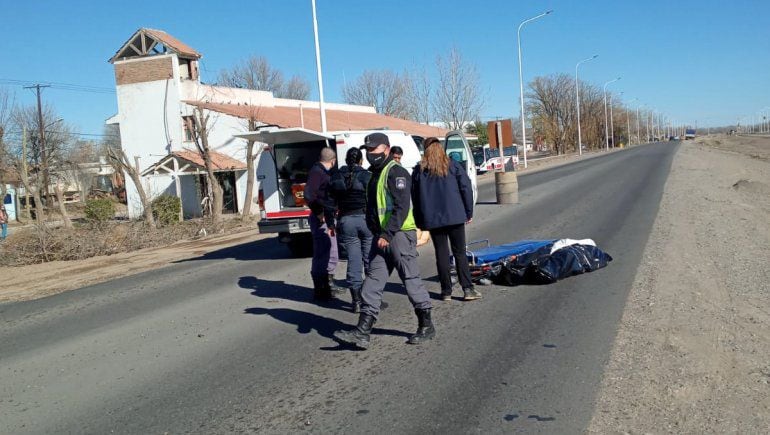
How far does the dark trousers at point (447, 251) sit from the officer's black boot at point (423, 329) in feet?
4.42

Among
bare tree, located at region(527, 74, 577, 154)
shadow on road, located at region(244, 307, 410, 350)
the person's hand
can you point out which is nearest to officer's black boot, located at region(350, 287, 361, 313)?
shadow on road, located at region(244, 307, 410, 350)

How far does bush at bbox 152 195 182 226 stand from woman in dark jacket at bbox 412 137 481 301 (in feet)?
76.1

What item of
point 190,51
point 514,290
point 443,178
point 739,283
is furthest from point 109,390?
point 190,51

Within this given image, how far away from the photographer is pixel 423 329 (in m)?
5.89

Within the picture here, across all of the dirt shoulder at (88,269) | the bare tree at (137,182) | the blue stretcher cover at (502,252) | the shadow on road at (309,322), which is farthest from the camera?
the bare tree at (137,182)

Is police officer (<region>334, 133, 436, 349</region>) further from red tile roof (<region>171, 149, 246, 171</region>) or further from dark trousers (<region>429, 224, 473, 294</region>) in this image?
red tile roof (<region>171, 149, 246, 171</region>)

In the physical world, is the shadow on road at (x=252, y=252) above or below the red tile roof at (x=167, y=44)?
below

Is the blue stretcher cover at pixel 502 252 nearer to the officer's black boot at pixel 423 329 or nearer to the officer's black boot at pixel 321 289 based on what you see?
the officer's black boot at pixel 321 289

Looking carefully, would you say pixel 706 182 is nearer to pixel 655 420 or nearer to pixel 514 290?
pixel 514 290

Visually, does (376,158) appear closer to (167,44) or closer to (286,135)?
(286,135)

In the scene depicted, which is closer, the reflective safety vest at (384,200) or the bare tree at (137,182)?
the reflective safety vest at (384,200)

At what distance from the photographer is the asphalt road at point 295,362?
436 cm

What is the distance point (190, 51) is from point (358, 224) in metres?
32.9

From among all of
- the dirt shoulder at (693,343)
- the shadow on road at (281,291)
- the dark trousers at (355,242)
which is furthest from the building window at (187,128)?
the dark trousers at (355,242)
